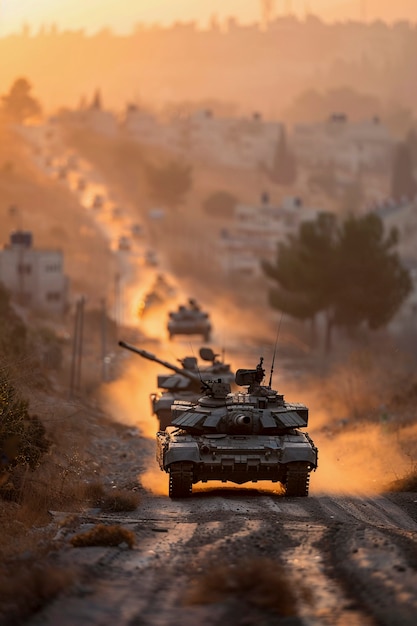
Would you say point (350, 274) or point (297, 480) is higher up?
point (350, 274)

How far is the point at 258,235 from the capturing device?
149250 mm

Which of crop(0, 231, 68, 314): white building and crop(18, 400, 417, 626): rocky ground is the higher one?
crop(0, 231, 68, 314): white building

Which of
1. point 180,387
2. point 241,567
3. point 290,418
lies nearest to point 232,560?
point 241,567

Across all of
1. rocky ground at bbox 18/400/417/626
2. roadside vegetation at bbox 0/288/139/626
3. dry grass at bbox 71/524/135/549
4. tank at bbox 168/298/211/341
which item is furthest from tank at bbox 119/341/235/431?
tank at bbox 168/298/211/341

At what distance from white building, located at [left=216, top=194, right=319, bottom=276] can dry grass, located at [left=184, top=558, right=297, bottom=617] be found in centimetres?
12352

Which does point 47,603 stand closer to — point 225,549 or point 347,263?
point 225,549

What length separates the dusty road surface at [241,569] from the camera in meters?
15.6

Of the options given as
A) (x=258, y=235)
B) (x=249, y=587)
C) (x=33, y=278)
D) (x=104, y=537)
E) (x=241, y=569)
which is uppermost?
(x=258, y=235)

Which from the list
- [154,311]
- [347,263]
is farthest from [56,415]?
[154,311]

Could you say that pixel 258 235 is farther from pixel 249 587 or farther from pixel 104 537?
pixel 249 587

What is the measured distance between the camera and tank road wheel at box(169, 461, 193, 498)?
25.8 metres

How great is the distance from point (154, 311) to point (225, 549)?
81562 millimetres

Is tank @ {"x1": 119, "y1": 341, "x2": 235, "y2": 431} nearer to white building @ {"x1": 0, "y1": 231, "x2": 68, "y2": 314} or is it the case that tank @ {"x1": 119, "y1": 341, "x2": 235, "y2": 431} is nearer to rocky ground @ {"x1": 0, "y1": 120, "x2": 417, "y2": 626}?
rocky ground @ {"x1": 0, "y1": 120, "x2": 417, "y2": 626}

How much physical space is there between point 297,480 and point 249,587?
9.69 meters
